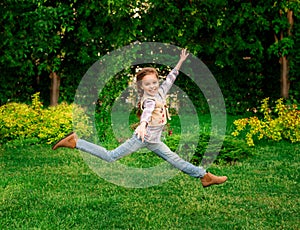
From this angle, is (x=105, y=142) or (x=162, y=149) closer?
(x=162, y=149)

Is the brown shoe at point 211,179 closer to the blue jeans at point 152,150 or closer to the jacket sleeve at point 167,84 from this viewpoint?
the blue jeans at point 152,150

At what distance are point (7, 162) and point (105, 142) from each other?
2212mm

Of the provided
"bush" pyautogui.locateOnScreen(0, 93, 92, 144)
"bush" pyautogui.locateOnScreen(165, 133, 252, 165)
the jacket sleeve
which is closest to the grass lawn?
"bush" pyautogui.locateOnScreen(165, 133, 252, 165)

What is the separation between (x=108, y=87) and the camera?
1061 cm

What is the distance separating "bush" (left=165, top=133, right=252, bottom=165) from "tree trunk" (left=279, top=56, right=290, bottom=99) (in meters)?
5.54

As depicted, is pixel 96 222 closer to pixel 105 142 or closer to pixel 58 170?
pixel 58 170

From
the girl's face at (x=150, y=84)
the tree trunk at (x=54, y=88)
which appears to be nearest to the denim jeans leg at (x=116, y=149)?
the girl's face at (x=150, y=84)

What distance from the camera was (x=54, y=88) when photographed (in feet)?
41.8

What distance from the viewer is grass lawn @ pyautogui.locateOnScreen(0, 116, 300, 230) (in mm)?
4902

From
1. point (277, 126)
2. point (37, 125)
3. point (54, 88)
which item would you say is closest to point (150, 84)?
point (277, 126)

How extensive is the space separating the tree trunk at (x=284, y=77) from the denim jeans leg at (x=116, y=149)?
9130mm

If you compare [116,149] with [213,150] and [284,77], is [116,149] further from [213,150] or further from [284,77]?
[284,77]

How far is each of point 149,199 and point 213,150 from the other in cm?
253

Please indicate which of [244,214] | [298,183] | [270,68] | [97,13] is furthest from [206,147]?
[270,68]
